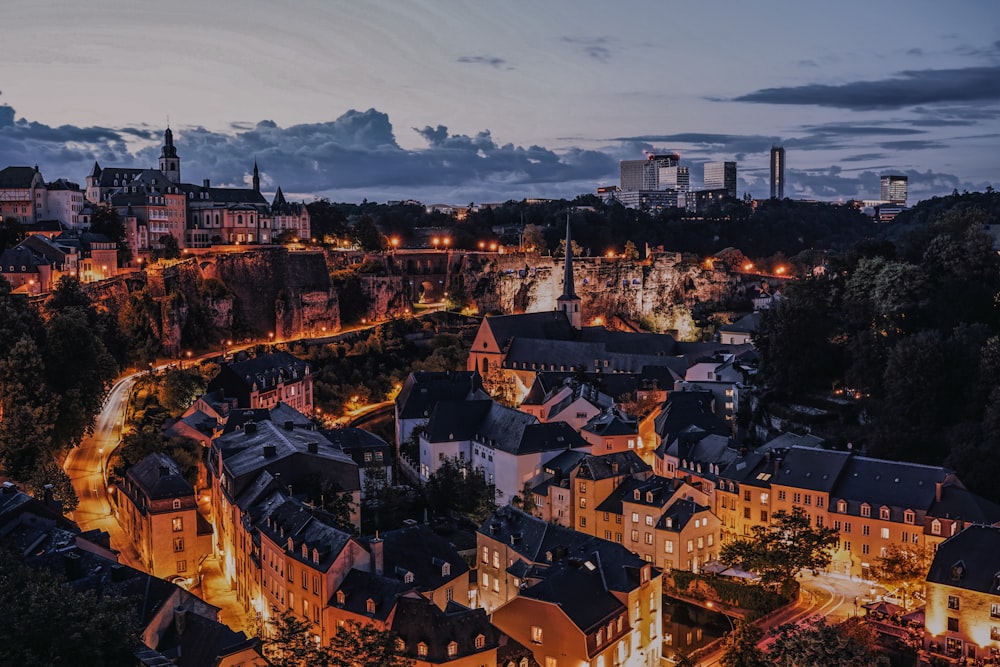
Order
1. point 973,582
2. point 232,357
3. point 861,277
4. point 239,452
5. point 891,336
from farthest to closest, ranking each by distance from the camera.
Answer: point 232,357, point 861,277, point 891,336, point 239,452, point 973,582

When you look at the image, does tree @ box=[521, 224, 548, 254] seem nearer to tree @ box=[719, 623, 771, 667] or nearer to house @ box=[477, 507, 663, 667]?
house @ box=[477, 507, 663, 667]

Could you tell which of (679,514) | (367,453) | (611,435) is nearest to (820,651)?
(679,514)

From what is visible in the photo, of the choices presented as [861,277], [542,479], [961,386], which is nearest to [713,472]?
[542,479]

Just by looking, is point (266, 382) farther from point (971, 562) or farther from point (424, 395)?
point (971, 562)

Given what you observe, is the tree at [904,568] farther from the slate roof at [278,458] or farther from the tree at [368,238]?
the tree at [368,238]

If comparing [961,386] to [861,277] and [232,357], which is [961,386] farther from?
[232,357]

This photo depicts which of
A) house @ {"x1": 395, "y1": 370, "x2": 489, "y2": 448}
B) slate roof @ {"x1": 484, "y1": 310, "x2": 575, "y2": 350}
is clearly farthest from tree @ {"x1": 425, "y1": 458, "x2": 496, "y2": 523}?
slate roof @ {"x1": 484, "y1": 310, "x2": 575, "y2": 350}
